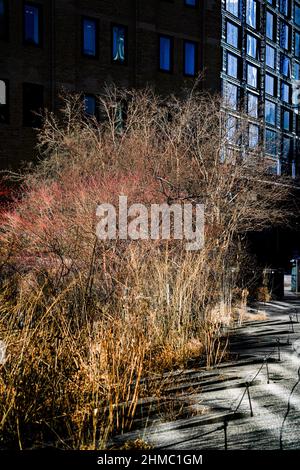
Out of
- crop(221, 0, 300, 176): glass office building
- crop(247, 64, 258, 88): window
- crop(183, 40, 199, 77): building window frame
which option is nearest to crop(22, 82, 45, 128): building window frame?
crop(183, 40, 199, 77): building window frame

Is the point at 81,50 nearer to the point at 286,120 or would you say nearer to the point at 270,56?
the point at 270,56

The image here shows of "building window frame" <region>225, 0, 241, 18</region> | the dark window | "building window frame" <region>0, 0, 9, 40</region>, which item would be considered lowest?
the dark window

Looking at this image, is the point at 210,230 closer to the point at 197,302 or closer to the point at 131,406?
the point at 197,302

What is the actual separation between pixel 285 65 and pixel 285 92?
191 centimetres

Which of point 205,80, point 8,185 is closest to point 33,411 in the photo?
point 8,185

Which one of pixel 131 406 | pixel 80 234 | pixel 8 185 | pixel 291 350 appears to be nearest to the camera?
pixel 131 406

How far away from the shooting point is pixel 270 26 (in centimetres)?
3719

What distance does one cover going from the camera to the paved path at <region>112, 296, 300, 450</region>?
458 cm

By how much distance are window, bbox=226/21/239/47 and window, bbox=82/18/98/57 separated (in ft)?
39.8

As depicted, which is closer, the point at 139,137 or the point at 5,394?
the point at 5,394

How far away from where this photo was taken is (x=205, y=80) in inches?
1002

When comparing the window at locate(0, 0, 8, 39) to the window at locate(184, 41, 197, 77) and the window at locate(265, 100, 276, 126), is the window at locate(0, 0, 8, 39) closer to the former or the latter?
the window at locate(184, 41, 197, 77)

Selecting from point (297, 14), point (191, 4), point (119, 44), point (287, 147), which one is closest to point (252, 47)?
point (297, 14)
